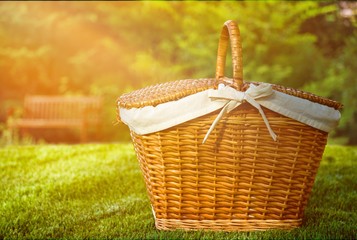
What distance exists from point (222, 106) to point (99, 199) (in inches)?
55.1

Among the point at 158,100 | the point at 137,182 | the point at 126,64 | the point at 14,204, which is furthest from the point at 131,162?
the point at 126,64

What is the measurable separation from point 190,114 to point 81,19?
9994 millimetres

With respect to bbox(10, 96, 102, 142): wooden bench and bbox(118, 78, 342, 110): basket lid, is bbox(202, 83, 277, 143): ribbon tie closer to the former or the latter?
bbox(118, 78, 342, 110): basket lid

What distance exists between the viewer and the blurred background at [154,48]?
29.4ft

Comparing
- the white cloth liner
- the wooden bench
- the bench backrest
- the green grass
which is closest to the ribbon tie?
the white cloth liner

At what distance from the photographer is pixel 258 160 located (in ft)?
7.36

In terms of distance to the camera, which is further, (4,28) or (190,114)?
(4,28)

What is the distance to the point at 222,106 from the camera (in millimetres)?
2154

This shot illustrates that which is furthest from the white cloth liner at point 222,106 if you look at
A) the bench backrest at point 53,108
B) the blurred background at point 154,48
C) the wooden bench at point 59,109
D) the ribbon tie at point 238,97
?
the bench backrest at point 53,108

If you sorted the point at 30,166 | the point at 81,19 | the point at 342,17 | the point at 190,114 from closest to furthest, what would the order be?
1. the point at 190,114
2. the point at 30,166
3. the point at 342,17
4. the point at 81,19

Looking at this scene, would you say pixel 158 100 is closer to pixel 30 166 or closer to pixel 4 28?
pixel 30 166

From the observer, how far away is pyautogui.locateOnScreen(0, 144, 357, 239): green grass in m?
2.46

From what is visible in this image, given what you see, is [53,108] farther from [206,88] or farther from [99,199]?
[206,88]

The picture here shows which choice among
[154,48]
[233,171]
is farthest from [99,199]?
[154,48]
